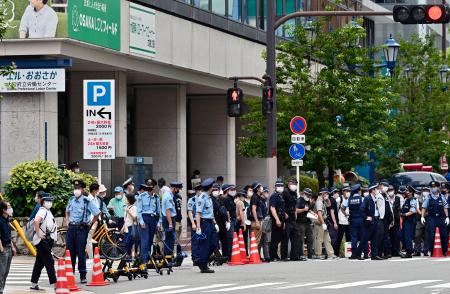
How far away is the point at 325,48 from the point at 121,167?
7.90 metres

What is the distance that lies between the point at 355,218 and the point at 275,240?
2301 millimetres

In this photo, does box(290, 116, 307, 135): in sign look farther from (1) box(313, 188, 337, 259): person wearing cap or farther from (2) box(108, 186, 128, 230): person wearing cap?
(2) box(108, 186, 128, 230): person wearing cap

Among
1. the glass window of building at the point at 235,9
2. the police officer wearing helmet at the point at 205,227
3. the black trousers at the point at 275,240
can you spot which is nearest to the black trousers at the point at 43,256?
the police officer wearing helmet at the point at 205,227

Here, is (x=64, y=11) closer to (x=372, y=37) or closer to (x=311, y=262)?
(x=311, y=262)

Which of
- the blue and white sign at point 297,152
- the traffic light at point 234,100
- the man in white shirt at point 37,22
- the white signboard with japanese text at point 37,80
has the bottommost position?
the blue and white sign at point 297,152

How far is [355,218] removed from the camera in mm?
32375

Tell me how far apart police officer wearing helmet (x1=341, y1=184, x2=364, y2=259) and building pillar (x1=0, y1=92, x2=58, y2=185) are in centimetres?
794

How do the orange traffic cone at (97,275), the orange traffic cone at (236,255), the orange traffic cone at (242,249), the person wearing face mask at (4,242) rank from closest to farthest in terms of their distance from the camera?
the person wearing face mask at (4,242), the orange traffic cone at (97,275), the orange traffic cone at (236,255), the orange traffic cone at (242,249)

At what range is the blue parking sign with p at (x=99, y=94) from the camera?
26077mm

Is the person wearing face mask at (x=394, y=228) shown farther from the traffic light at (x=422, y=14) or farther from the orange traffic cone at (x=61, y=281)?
the orange traffic cone at (x=61, y=281)

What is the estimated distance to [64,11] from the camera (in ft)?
107

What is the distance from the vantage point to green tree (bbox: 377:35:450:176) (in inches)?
2186

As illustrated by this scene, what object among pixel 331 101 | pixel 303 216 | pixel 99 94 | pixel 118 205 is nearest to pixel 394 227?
pixel 303 216

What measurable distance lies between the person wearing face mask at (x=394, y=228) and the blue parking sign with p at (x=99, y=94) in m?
10.6
